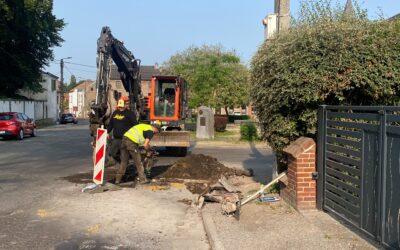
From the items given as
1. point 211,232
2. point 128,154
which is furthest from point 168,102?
point 211,232

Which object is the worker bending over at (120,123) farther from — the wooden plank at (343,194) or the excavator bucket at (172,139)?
the wooden plank at (343,194)

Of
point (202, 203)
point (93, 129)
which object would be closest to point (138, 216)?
point (202, 203)

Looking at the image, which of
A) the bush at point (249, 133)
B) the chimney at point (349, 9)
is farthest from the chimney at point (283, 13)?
the bush at point (249, 133)

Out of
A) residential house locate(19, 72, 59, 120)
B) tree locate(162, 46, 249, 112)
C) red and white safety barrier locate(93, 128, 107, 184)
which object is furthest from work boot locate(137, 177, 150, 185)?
residential house locate(19, 72, 59, 120)

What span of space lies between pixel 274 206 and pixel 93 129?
6.46 metres

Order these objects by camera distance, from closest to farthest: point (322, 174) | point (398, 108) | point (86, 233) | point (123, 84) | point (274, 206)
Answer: point (398, 108), point (86, 233), point (322, 174), point (274, 206), point (123, 84)

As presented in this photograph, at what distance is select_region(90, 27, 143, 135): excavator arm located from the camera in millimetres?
13871

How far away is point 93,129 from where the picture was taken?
→ 44.9 ft

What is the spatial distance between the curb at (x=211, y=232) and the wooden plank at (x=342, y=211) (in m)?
1.81

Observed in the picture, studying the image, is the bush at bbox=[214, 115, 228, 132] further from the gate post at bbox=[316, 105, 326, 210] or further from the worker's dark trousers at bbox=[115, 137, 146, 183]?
the gate post at bbox=[316, 105, 326, 210]

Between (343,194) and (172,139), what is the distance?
11.6m

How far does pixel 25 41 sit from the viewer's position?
150 ft

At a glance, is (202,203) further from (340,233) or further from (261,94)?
(340,233)

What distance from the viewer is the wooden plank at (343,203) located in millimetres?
6845
